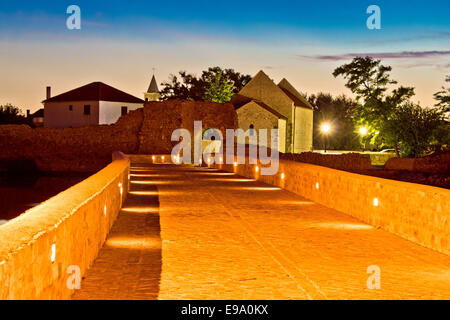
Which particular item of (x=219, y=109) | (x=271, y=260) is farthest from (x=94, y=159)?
(x=271, y=260)

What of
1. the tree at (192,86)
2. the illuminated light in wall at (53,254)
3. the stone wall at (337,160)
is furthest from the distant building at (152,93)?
the illuminated light in wall at (53,254)

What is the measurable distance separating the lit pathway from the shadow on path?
13 mm

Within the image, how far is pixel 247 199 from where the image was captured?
21.1 meters

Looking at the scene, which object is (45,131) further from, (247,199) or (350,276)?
(350,276)

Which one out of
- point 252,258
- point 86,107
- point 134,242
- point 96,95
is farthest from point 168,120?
point 252,258

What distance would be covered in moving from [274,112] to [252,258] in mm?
71407

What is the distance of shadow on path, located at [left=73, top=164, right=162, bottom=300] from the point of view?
845 cm

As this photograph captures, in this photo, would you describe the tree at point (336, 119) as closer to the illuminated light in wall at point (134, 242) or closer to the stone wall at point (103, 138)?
the stone wall at point (103, 138)

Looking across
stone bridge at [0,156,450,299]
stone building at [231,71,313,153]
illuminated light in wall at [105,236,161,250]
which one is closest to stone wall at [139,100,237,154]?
stone building at [231,71,313,153]

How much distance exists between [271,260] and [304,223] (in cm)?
479

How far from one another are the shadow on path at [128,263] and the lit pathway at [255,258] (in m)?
0.01

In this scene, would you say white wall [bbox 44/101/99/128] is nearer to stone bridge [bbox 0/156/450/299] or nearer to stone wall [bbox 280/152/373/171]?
stone wall [bbox 280/152/373/171]

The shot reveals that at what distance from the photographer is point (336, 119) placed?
12550cm

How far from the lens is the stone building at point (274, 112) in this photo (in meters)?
79.6
